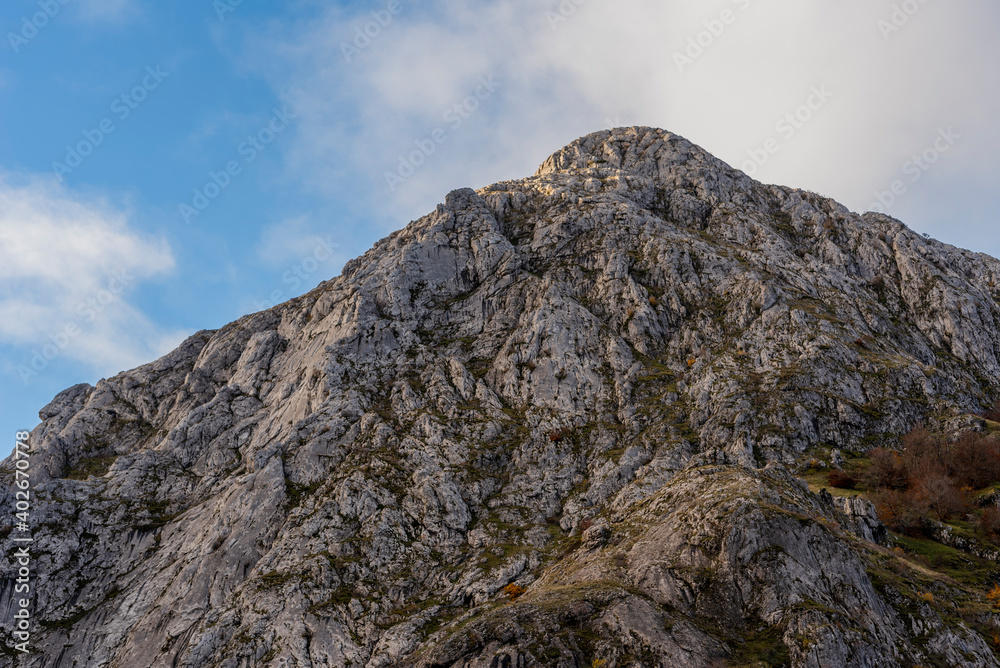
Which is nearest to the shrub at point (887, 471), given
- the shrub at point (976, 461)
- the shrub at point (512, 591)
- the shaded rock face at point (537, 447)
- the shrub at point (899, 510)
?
the shrub at point (899, 510)

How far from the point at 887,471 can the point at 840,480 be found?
569 cm

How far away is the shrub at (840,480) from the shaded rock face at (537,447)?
581 centimetres

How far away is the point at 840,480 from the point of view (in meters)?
64.7

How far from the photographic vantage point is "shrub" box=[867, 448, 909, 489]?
211ft

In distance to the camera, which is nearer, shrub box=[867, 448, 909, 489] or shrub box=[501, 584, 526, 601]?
shrub box=[501, 584, 526, 601]

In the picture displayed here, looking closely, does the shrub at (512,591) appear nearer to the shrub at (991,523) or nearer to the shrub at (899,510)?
the shrub at (899,510)

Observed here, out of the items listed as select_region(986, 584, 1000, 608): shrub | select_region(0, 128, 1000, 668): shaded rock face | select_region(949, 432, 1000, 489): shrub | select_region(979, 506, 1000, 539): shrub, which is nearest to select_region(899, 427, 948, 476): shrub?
select_region(949, 432, 1000, 489): shrub

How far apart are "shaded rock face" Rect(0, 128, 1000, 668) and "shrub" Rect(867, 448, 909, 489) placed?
5.77 m

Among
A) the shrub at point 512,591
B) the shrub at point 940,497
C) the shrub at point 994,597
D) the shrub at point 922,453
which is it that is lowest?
the shrub at point 994,597

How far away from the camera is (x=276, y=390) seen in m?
95.6

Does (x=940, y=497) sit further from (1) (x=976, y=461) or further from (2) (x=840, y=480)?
(2) (x=840, y=480)

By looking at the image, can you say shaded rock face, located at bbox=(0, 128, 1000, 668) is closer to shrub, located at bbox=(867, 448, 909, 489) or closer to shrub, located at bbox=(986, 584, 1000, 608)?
shrub, located at bbox=(867, 448, 909, 489)

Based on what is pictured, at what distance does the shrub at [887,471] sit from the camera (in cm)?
6419

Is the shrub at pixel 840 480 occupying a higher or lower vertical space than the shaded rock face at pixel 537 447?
lower
